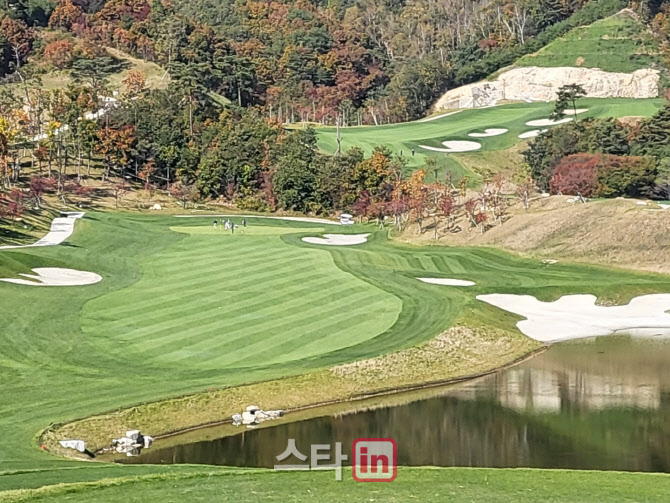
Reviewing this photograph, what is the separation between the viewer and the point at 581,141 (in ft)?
294

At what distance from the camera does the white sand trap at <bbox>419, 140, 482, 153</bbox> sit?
111m

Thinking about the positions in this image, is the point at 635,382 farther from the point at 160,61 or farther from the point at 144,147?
the point at 160,61

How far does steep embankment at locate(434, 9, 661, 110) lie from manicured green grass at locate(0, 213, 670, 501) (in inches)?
3306

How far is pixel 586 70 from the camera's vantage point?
139250 millimetres

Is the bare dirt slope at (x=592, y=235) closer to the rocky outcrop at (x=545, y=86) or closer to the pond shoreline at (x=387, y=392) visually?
the pond shoreline at (x=387, y=392)

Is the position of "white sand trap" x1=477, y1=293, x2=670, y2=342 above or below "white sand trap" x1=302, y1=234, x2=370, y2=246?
below

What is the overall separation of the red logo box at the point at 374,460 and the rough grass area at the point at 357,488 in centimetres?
29

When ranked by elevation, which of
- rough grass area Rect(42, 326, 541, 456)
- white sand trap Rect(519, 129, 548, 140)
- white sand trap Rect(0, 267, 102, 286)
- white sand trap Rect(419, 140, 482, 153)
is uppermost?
white sand trap Rect(519, 129, 548, 140)

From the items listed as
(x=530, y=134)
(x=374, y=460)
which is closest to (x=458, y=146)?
(x=530, y=134)

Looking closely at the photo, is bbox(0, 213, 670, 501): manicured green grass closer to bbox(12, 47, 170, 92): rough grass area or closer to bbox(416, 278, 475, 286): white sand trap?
bbox(416, 278, 475, 286): white sand trap

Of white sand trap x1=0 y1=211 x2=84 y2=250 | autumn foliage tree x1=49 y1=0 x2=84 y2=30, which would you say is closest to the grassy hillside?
autumn foliage tree x1=49 y1=0 x2=84 y2=30

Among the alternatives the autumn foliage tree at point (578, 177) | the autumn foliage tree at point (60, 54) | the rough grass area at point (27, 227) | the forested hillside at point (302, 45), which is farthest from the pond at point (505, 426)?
the autumn foliage tree at point (60, 54)

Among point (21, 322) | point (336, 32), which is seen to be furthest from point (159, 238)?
point (336, 32)

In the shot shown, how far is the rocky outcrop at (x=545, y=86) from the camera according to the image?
137500 millimetres
